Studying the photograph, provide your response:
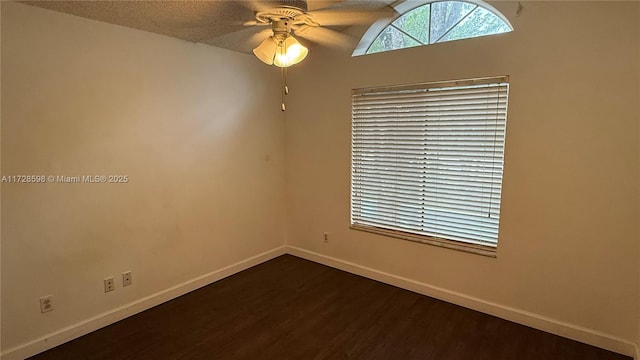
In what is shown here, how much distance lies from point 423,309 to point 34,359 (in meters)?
2.85

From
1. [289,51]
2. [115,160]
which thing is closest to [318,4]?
[289,51]

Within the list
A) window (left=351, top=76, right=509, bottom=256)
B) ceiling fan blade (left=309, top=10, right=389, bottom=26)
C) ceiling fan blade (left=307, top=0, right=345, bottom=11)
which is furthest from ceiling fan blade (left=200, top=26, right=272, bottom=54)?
window (left=351, top=76, right=509, bottom=256)

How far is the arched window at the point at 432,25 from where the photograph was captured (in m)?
2.64

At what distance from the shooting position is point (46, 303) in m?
2.32

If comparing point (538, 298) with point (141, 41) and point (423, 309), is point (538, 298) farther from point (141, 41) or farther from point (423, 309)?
point (141, 41)

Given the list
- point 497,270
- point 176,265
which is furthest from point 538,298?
point 176,265

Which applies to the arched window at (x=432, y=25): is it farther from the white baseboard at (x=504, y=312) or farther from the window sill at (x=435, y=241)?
the white baseboard at (x=504, y=312)

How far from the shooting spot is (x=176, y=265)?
10.2 feet

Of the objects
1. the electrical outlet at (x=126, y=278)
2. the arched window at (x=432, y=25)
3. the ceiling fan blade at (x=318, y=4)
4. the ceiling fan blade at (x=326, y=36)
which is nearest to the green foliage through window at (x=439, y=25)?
the arched window at (x=432, y=25)

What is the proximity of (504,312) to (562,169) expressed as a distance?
3.96 feet

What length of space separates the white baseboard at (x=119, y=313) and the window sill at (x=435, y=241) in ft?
4.43

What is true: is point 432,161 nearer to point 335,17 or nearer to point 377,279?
point 377,279

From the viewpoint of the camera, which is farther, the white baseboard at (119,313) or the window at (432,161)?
the window at (432,161)

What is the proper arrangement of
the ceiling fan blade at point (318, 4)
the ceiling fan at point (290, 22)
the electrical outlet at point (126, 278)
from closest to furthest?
the ceiling fan blade at point (318, 4)
the ceiling fan at point (290, 22)
the electrical outlet at point (126, 278)
